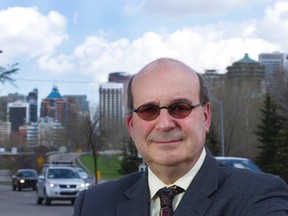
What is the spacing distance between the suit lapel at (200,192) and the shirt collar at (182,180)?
2 centimetres

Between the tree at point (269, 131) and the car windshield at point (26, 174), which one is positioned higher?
the tree at point (269, 131)

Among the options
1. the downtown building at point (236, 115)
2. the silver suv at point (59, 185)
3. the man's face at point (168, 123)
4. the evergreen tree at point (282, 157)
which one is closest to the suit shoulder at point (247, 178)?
the man's face at point (168, 123)

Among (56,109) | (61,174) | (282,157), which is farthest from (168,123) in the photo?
(56,109)

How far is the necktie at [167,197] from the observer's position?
107 inches

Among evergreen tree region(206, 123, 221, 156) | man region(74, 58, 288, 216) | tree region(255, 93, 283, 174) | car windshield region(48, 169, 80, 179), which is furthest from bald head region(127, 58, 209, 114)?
evergreen tree region(206, 123, 221, 156)

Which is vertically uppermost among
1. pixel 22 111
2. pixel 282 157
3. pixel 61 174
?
pixel 22 111

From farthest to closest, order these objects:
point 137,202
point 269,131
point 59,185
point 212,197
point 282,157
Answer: point 269,131 → point 282,157 → point 59,185 → point 137,202 → point 212,197

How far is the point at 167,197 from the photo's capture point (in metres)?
2.75

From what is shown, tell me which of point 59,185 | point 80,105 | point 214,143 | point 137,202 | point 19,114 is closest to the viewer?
point 137,202

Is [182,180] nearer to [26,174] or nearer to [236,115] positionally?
[26,174]

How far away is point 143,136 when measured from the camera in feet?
9.39

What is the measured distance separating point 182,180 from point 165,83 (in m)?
0.35

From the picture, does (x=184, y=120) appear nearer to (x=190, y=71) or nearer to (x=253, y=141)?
(x=190, y=71)

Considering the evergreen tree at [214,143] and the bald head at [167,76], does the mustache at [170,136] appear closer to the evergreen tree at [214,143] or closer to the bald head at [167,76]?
the bald head at [167,76]
